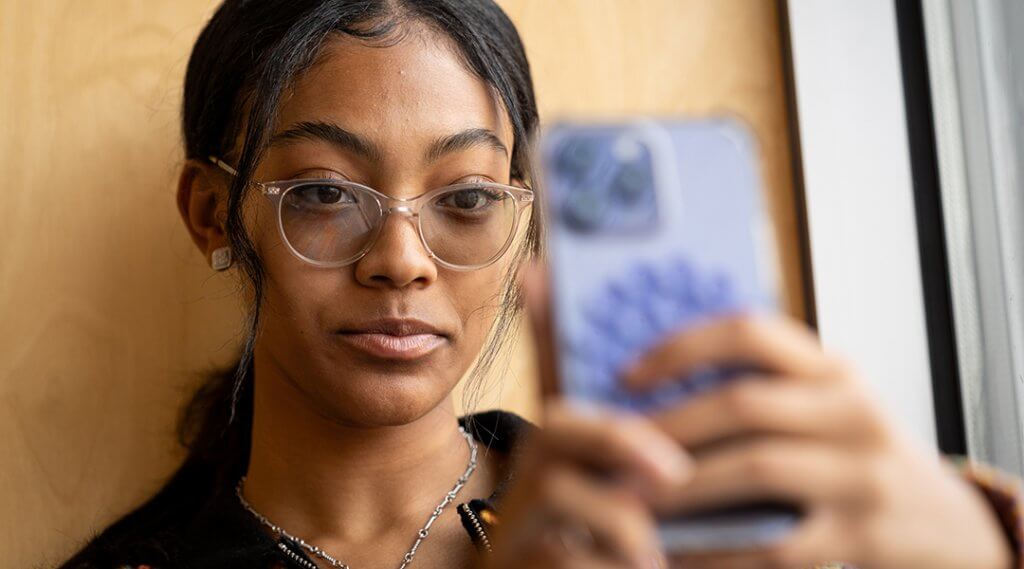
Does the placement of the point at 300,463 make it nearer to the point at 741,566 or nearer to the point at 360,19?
the point at 360,19

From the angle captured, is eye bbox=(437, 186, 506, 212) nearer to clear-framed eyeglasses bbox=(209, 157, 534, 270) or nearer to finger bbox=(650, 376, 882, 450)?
clear-framed eyeglasses bbox=(209, 157, 534, 270)

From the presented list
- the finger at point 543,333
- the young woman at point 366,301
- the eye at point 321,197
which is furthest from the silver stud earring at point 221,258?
the finger at point 543,333

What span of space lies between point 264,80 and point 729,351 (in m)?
0.46

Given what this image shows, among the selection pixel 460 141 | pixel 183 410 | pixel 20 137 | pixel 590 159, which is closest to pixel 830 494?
pixel 590 159

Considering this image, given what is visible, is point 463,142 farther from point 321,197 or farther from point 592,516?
point 592,516

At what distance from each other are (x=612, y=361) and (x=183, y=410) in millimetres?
665

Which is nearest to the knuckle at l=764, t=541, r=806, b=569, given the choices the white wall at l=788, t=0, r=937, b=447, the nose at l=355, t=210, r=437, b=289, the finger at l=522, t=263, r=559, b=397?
the finger at l=522, t=263, r=559, b=397

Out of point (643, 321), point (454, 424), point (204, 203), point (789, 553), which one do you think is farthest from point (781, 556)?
point (204, 203)

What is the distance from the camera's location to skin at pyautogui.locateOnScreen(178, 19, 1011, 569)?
0.39m

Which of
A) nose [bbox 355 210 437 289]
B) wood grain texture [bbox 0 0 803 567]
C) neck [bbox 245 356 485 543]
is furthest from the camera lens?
wood grain texture [bbox 0 0 803 567]

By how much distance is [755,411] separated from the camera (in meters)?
0.39

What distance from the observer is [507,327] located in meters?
0.85

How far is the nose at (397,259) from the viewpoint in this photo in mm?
667

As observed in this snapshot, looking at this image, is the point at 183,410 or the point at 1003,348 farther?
the point at 183,410
